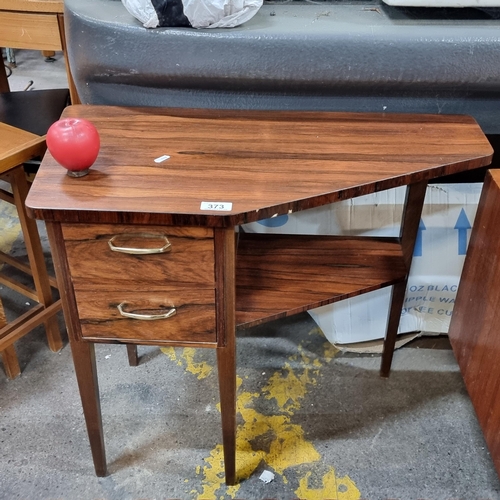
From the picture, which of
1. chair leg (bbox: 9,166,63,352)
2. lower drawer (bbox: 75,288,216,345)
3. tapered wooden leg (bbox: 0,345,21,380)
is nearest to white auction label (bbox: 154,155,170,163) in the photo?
lower drawer (bbox: 75,288,216,345)

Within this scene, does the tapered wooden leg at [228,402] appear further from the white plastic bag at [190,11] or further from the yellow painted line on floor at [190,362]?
the white plastic bag at [190,11]

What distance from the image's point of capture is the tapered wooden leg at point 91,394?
106cm

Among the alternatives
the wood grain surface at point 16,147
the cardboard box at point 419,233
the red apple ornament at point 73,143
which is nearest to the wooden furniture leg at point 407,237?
the cardboard box at point 419,233

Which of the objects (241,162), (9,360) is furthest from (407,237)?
(9,360)

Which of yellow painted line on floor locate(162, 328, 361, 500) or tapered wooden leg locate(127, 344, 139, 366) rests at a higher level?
tapered wooden leg locate(127, 344, 139, 366)

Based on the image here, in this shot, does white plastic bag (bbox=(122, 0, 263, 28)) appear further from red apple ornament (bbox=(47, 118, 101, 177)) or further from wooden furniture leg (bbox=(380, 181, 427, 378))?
wooden furniture leg (bbox=(380, 181, 427, 378))

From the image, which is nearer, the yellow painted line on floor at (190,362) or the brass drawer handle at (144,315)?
the brass drawer handle at (144,315)

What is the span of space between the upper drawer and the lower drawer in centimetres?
2

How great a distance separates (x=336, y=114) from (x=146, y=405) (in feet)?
2.71

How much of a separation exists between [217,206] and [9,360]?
89 centimetres

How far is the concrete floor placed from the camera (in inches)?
49.3

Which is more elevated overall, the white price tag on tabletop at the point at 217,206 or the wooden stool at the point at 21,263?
the white price tag on tabletop at the point at 217,206

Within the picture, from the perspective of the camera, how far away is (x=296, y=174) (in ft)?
3.12

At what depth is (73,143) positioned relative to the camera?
34.7 inches
